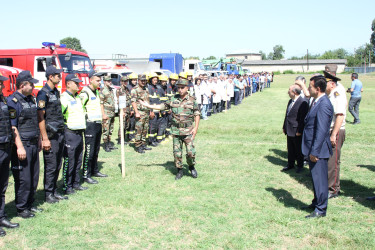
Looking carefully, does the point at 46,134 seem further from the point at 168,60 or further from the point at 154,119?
the point at 168,60

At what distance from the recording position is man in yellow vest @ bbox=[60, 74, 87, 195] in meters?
5.59

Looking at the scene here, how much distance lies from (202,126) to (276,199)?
→ 7509 mm

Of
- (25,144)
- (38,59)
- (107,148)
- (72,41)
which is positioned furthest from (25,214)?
(72,41)

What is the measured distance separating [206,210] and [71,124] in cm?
262

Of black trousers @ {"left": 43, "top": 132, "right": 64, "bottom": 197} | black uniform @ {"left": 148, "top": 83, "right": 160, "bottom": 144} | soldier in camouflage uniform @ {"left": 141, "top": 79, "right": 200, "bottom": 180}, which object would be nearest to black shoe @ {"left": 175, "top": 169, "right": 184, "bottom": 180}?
soldier in camouflage uniform @ {"left": 141, "top": 79, "right": 200, "bottom": 180}

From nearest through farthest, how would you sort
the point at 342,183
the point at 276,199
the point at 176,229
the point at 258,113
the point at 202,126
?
the point at 176,229 < the point at 276,199 < the point at 342,183 < the point at 202,126 < the point at 258,113

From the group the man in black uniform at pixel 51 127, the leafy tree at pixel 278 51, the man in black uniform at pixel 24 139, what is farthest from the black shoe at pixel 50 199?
the leafy tree at pixel 278 51

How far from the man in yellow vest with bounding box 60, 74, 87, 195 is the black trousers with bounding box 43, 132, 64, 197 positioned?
25 cm

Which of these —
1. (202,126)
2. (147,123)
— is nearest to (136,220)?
(147,123)

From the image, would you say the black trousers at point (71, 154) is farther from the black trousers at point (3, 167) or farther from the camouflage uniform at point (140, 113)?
the camouflage uniform at point (140, 113)

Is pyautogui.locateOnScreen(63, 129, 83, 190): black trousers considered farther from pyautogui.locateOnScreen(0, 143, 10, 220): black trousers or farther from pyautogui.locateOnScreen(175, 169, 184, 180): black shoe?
pyautogui.locateOnScreen(175, 169, 184, 180): black shoe

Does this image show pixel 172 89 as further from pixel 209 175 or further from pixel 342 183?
pixel 342 183

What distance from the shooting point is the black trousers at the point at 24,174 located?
4.68 meters

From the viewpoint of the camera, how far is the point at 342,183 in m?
6.52
